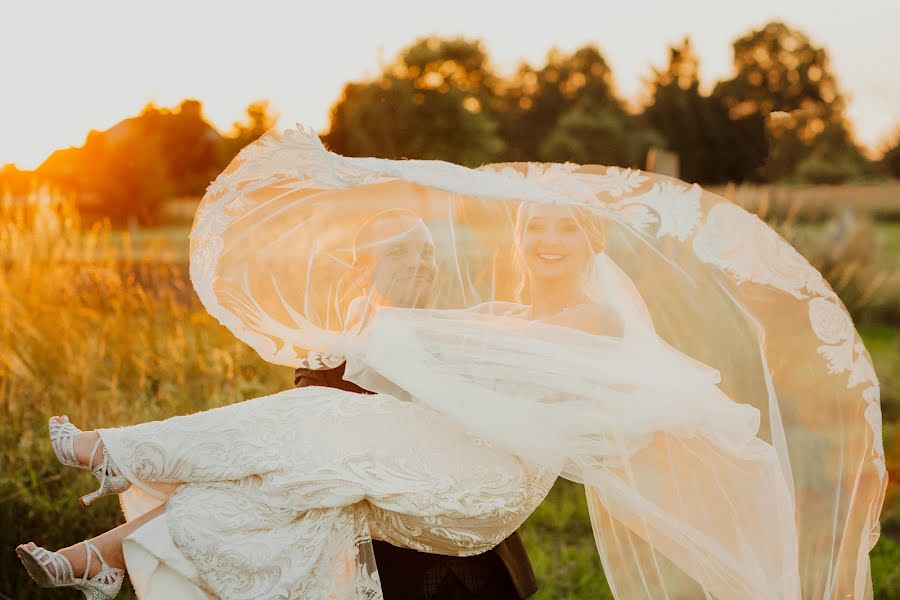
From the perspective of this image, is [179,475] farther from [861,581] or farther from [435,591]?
[861,581]

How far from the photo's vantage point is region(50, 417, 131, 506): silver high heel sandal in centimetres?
→ 270

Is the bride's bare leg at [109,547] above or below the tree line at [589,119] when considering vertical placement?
below

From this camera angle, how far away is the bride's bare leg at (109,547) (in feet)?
8.73

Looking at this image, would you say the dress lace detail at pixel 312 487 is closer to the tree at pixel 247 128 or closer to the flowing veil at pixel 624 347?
the flowing veil at pixel 624 347

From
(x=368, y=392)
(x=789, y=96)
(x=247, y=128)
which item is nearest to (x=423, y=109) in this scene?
(x=247, y=128)

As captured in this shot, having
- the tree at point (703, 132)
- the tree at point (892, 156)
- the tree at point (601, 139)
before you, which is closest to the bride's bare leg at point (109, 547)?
the tree at point (703, 132)

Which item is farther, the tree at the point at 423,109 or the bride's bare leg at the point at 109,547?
the tree at the point at 423,109

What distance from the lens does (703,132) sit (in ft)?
113

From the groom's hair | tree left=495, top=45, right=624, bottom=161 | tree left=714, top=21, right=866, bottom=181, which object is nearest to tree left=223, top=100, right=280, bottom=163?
the groom's hair

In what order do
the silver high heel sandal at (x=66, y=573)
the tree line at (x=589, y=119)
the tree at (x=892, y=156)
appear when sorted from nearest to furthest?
1. the silver high heel sandal at (x=66, y=573)
2. the tree line at (x=589, y=119)
3. the tree at (x=892, y=156)

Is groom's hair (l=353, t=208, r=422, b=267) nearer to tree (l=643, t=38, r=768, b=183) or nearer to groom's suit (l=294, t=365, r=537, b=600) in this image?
groom's suit (l=294, t=365, r=537, b=600)

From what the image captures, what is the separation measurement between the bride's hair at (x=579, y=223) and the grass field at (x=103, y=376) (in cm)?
208

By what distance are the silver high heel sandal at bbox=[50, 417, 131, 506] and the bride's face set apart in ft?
4.96

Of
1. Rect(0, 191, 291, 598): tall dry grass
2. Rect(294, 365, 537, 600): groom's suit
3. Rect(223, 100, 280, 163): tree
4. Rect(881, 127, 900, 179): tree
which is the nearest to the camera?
Rect(294, 365, 537, 600): groom's suit
